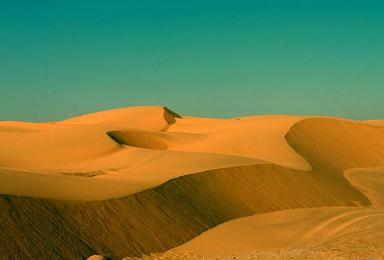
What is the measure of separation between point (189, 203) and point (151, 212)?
1825 millimetres

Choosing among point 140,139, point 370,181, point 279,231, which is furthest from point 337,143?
point 279,231

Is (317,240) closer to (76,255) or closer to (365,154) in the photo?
(76,255)

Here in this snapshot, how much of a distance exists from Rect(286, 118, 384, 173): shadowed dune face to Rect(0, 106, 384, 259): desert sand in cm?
21

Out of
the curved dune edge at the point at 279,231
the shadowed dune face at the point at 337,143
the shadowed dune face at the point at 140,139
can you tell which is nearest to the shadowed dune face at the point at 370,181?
the shadowed dune face at the point at 337,143

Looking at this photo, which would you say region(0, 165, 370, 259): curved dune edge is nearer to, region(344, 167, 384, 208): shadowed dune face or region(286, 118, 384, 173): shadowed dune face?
region(344, 167, 384, 208): shadowed dune face

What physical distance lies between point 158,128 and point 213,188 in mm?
29020

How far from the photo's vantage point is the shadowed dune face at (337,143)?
26.1 metres

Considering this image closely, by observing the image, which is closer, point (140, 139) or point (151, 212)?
point (151, 212)

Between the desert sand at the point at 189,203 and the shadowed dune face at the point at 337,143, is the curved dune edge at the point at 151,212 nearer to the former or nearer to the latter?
the desert sand at the point at 189,203

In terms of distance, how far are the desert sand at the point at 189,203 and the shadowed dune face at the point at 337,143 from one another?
0.21m

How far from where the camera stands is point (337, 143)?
101 ft

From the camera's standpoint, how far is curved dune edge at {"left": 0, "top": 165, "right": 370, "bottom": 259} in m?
10.4

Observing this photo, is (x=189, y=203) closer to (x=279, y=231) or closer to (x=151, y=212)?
(x=151, y=212)

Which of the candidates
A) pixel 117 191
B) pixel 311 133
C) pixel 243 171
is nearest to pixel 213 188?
pixel 243 171
